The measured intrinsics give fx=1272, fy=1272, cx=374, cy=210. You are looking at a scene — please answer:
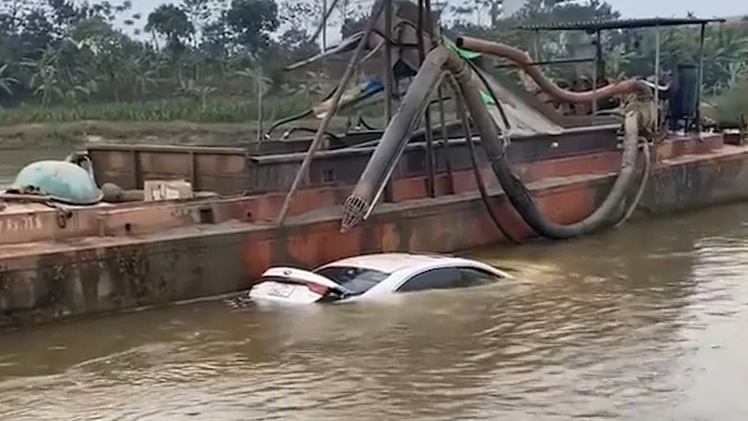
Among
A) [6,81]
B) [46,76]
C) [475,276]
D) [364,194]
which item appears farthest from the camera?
[6,81]

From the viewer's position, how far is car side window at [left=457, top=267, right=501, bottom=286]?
571 inches

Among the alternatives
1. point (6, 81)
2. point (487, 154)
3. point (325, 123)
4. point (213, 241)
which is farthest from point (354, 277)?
point (6, 81)

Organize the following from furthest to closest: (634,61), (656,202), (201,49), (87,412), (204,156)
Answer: (201,49) < (634,61) < (656,202) < (204,156) < (87,412)

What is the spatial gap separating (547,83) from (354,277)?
10.2 m

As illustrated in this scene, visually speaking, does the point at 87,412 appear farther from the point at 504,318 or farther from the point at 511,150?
the point at 511,150

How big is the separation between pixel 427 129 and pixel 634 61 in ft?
65.1

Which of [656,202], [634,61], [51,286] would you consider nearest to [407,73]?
[656,202]

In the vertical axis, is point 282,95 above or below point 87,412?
above

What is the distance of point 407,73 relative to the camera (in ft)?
63.5

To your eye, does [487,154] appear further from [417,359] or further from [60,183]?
[417,359]

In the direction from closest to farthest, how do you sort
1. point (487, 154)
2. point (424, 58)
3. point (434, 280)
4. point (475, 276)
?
point (434, 280) → point (475, 276) → point (424, 58) → point (487, 154)

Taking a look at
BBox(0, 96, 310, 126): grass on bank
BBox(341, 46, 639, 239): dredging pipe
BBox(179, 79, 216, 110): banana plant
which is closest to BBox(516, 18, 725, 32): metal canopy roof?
BBox(341, 46, 639, 239): dredging pipe

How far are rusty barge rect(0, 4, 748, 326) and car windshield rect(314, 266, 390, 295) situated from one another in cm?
115

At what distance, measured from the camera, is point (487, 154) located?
18.2 metres
